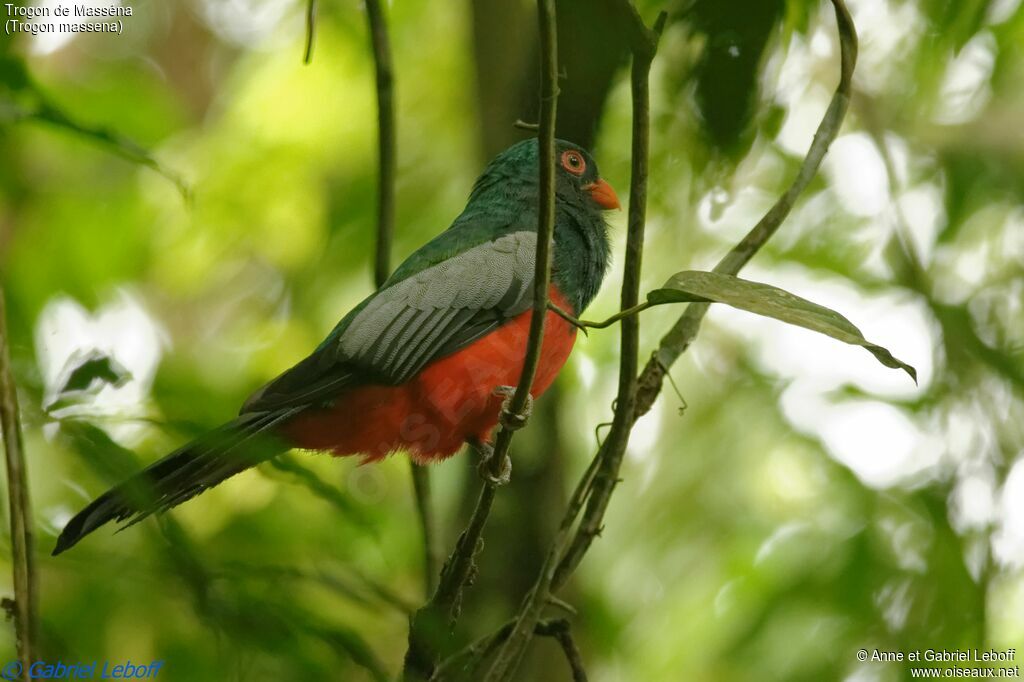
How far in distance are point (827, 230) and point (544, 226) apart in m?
4.59

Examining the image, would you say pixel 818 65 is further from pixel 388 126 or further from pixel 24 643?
pixel 24 643

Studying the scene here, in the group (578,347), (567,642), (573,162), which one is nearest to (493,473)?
(567,642)

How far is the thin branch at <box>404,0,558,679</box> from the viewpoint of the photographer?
2283 mm

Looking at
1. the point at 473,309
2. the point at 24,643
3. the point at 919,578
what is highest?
the point at 473,309

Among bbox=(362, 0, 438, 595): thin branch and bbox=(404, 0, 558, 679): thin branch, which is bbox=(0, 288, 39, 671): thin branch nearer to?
bbox=(404, 0, 558, 679): thin branch

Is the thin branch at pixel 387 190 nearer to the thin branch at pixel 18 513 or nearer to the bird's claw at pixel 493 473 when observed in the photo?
the bird's claw at pixel 493 473

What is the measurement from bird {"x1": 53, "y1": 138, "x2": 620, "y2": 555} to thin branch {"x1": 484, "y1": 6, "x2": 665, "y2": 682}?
640mm

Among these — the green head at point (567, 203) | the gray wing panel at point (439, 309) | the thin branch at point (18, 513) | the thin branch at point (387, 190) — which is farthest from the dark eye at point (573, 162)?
the thin branch at point (18, 513)

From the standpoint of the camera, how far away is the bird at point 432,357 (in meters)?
3.75

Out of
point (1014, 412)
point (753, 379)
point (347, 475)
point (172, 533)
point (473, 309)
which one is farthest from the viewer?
point (753, 379)

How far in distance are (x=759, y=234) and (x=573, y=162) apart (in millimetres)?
1533

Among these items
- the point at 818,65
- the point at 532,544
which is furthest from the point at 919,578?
the point at 818,65

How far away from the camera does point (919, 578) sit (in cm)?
423

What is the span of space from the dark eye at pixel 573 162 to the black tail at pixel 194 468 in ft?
5.70
